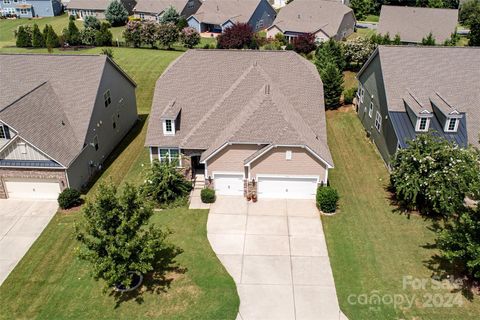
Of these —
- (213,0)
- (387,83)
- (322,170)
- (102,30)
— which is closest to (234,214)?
(322,170)

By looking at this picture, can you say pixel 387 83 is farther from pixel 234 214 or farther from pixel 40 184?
pixel 40 184

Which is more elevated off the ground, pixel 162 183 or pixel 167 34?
pixel 167 34

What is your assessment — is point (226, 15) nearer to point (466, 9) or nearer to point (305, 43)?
point (305, 43)

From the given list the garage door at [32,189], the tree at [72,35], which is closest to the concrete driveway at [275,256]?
the garage door at [32,189]

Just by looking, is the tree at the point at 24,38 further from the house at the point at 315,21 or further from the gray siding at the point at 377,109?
the gray siding at the point at 377,109

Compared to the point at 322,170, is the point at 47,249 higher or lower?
lower

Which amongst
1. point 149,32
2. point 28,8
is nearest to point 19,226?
point 149,32

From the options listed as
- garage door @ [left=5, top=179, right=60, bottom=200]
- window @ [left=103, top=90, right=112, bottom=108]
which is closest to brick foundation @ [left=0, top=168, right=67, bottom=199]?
garage door @ [left=5, top=179, right=60, bottom=200]
